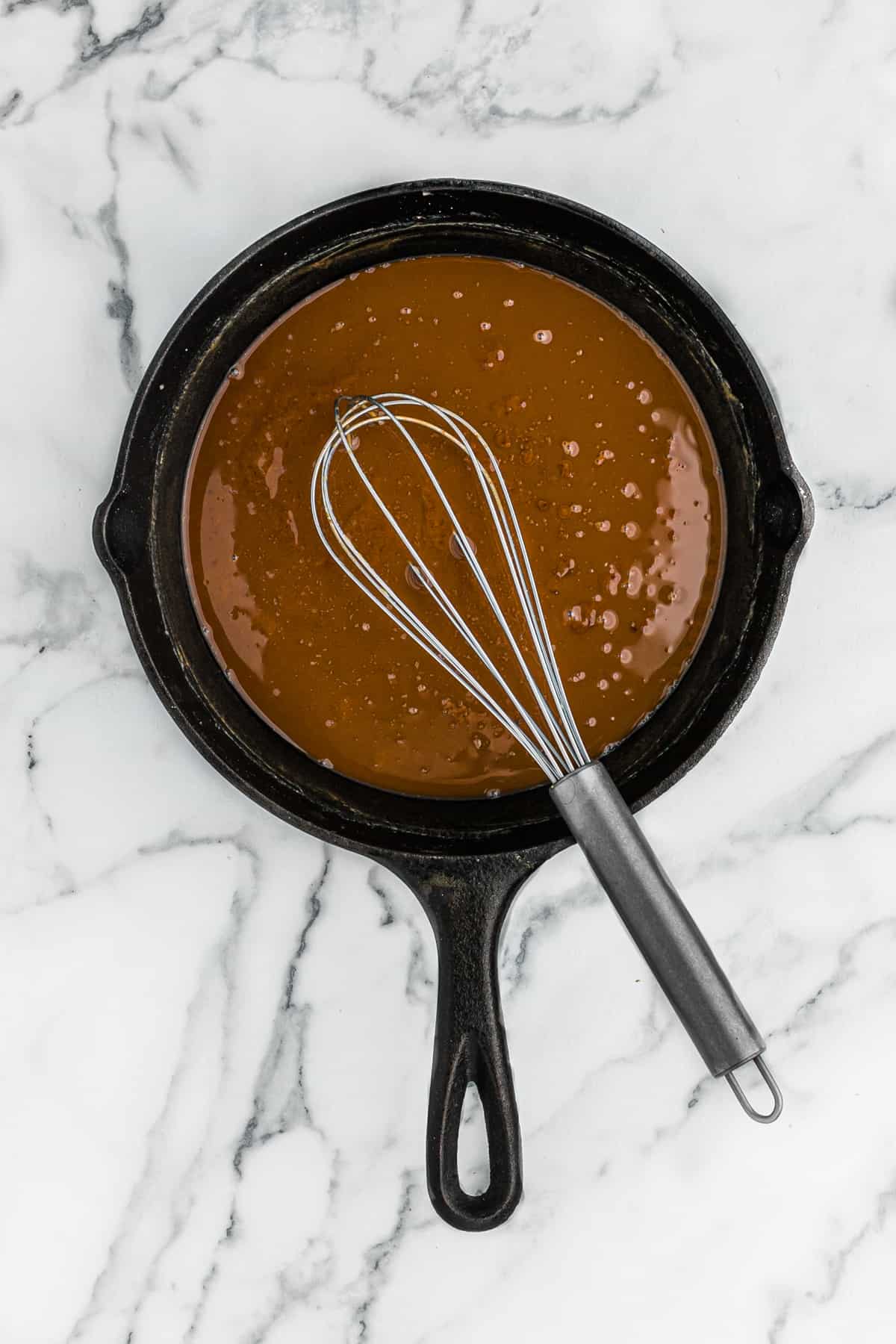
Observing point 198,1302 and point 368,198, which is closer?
point 368,198

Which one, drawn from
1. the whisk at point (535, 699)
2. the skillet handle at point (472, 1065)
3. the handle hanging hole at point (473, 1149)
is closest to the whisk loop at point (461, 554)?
the whisk at point (535, 699)

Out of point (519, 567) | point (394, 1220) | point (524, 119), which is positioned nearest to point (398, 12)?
point (524, 119)

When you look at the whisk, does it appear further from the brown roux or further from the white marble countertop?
the white marble countertop

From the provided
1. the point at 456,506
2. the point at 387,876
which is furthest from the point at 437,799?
the point at 456,506

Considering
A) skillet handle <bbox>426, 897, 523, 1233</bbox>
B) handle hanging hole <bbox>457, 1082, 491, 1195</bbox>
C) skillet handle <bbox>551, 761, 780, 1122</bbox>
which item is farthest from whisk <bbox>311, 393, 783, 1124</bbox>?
handle hanging hole <bbox>457, 1082, 491, 1195</bbox>

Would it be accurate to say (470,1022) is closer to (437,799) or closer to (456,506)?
(437,799)

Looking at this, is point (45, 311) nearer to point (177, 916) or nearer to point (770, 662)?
point (177, 916)

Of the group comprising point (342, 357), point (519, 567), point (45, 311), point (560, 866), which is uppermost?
point (45, 311)

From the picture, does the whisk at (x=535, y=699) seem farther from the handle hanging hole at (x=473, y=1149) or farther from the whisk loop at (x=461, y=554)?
the handle hanging hole at (x=473, y=1149)
